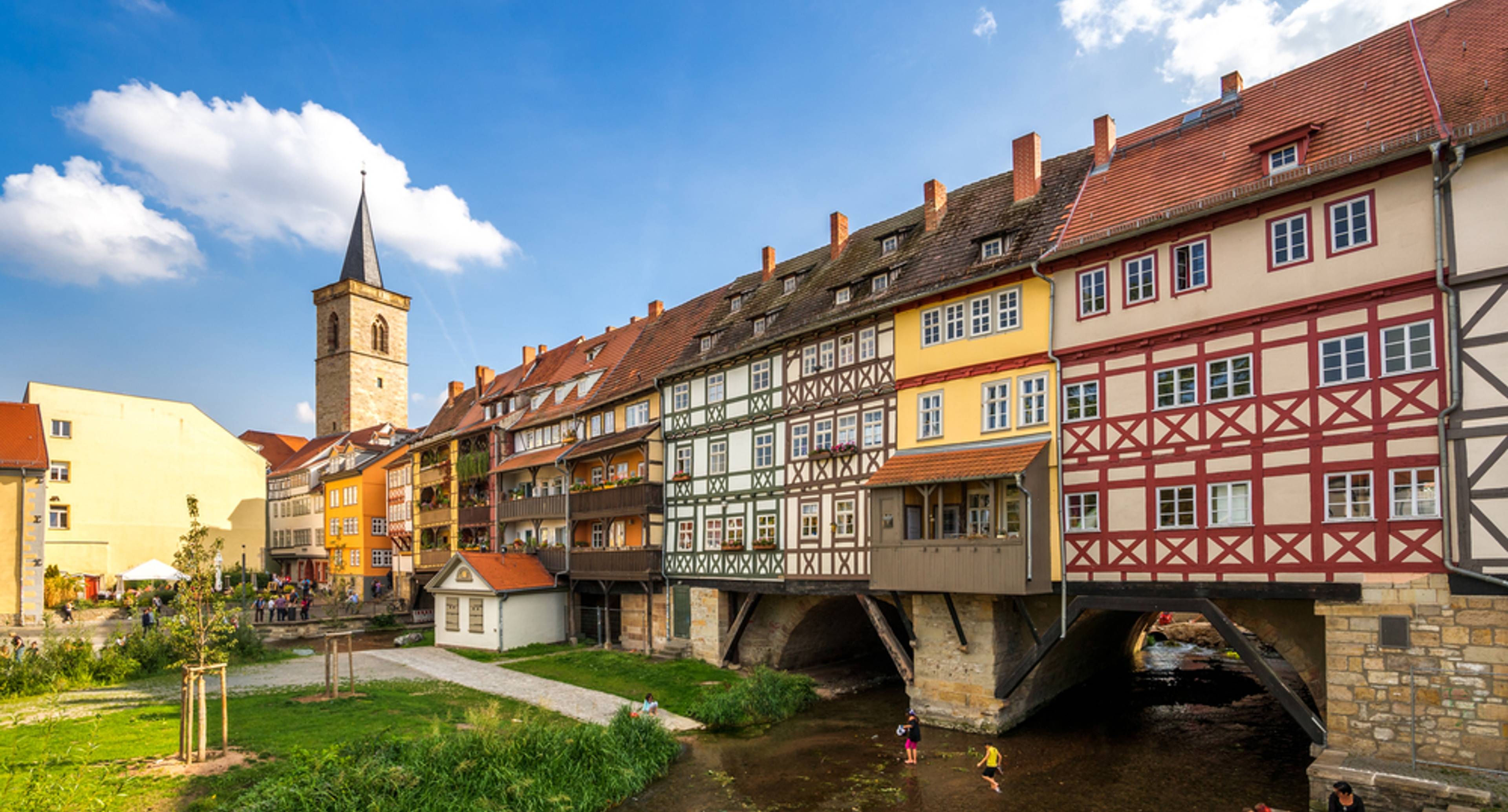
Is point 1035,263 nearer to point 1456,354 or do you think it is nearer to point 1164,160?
point 1164,160

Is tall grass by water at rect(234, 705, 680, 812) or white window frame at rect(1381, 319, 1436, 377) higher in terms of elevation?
white window frame at rect(1381, 319, 1436, 377)

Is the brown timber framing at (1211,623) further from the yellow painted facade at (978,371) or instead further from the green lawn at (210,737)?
the green lawn at (210,737)

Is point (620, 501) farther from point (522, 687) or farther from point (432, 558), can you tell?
point (432, 558)

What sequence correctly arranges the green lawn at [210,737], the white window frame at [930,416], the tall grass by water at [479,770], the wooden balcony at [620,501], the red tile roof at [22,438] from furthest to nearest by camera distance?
the red tile roof at [22,438] < the wooden balcony at [620,501] < the white window frame at [930,416] < the tall grass by water at [479,770] < the green lawn at [210,737]

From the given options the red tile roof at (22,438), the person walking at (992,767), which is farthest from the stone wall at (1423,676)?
the red tile roof at (22,438)

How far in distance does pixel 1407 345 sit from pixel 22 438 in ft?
139

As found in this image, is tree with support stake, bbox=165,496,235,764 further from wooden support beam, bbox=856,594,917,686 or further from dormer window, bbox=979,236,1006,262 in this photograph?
dormer window, bbox=979,236,1006,262

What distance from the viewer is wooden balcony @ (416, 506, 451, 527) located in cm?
4147

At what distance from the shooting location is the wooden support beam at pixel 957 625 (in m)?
19.6

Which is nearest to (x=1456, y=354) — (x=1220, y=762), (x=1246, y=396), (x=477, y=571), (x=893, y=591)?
(x=1246, y=396)

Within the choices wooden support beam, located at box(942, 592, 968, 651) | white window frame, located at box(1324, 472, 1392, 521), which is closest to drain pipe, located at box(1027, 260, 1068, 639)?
wooden support beam, located at box(942, 592, 968, 651)

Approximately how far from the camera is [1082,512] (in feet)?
58.4

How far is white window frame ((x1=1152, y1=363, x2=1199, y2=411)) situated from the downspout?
6.34 ft

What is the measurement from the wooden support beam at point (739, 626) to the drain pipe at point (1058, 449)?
30.5 feet
